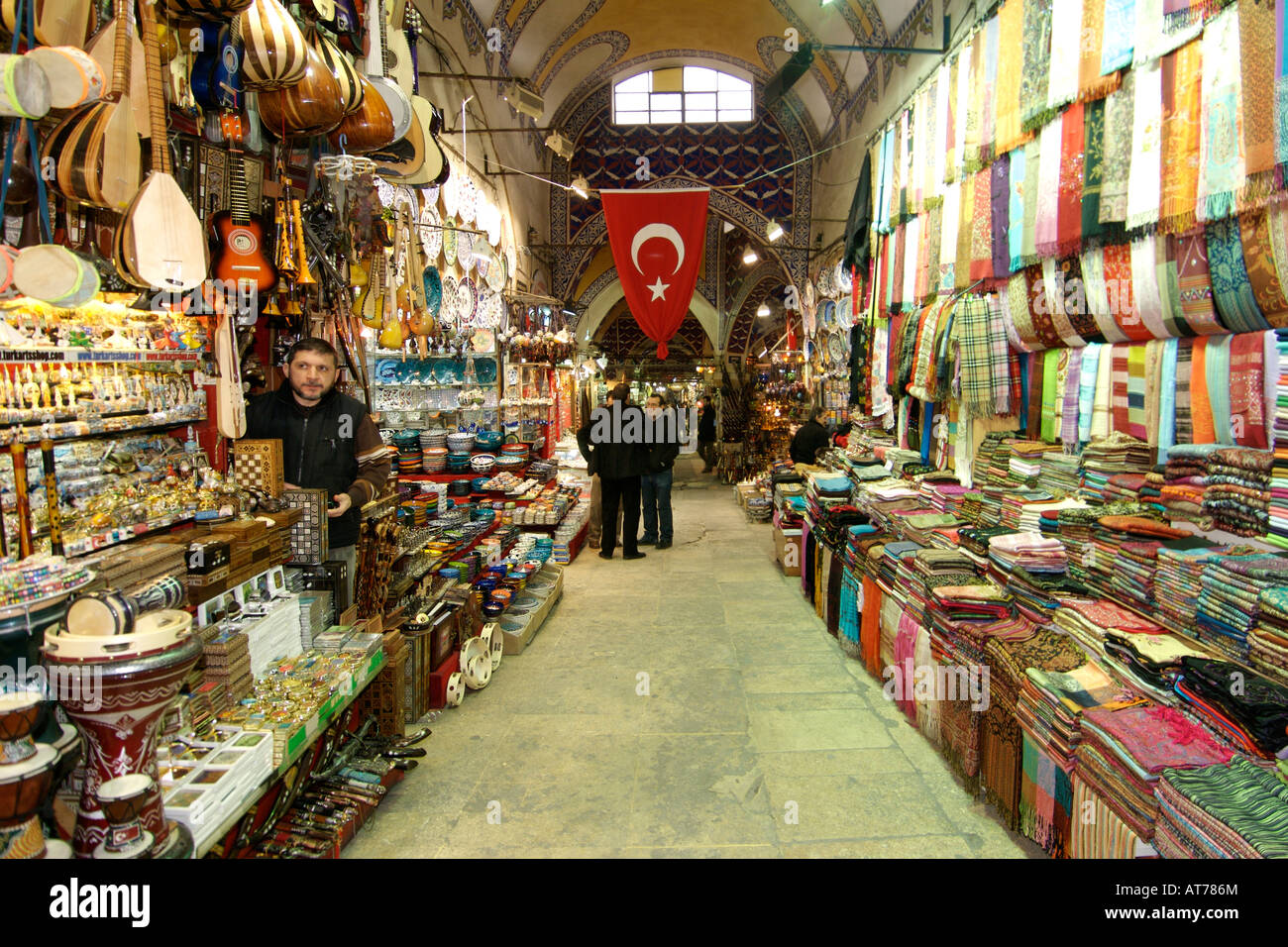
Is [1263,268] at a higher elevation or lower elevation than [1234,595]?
higher

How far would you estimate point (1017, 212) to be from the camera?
11.2 feet

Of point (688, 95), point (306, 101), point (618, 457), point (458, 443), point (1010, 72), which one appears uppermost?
point (688, 95)

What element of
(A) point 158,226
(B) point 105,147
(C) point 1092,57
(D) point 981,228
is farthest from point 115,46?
(D) point 981,228

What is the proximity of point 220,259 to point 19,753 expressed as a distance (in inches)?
67.7

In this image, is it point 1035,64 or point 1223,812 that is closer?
point 1223,812

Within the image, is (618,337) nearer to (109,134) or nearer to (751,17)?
(751,17)

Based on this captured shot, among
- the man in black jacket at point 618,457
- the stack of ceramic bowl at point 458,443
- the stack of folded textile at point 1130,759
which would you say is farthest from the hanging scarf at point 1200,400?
the stack of ceramic bowl at point 458,443

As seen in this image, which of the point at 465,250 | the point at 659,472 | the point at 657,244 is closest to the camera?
the point at 465,250

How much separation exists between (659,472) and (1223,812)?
6045mm

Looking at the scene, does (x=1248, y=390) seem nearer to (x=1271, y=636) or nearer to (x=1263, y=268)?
(x=1263, y=268)

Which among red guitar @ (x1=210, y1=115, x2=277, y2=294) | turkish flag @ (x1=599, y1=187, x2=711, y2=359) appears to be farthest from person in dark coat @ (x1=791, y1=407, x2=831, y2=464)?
red guitar @ (x1=210, y1=115, x2=277, y2=294)

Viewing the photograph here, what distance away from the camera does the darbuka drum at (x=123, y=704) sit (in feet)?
4.70

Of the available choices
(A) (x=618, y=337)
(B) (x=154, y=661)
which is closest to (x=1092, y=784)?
(B) (x=154, y=661)

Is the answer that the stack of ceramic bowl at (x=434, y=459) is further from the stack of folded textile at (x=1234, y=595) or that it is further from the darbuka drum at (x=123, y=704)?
the stack of folded textile at (x=1234, y=595)
